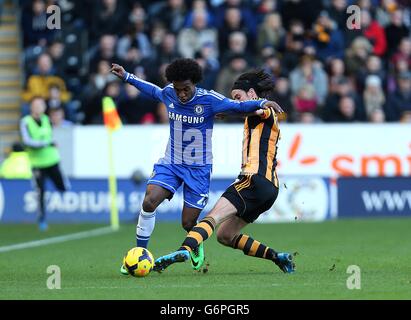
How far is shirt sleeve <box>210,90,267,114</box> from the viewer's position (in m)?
11.2

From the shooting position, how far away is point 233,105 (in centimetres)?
1152

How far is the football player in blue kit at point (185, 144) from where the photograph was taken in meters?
11.8

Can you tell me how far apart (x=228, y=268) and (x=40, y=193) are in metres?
7.95

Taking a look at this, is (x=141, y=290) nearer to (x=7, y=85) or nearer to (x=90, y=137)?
(x=90, y=137)

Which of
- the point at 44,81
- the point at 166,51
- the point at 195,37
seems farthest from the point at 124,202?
the point at 195,37

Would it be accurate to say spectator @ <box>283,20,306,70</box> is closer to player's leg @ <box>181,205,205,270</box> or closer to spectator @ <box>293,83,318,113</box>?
spectator @ <box>293,83,318,113</box>

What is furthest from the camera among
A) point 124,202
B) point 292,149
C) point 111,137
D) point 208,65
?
point 208,65

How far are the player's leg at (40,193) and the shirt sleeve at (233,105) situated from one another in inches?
327

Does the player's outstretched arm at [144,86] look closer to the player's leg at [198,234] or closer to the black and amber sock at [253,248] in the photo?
the player's leg at [198,234]

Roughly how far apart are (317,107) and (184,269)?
1080 cm

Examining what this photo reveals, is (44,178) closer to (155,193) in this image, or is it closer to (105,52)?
(105,52)

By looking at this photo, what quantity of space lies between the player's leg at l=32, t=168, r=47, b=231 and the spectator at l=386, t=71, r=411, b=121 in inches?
270
